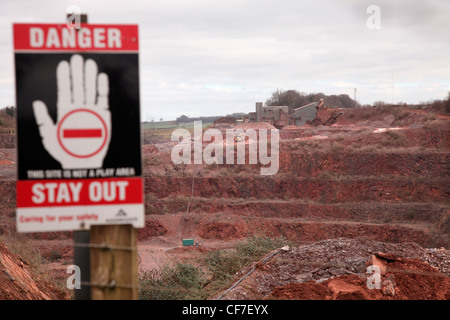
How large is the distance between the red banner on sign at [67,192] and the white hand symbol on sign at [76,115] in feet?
0.35

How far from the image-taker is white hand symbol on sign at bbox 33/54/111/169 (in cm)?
311

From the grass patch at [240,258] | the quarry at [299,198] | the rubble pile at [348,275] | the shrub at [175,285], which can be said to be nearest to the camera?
the rubble pile at [348,275]

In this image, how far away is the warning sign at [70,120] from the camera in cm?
311

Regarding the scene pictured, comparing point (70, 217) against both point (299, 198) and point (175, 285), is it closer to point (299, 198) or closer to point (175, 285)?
point (175, 285)

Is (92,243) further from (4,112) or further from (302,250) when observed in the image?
(4,112)

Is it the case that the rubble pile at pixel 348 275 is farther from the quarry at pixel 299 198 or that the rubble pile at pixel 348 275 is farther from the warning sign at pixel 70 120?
the quarry at pixel 299 198

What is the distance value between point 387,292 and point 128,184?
18.9 ft

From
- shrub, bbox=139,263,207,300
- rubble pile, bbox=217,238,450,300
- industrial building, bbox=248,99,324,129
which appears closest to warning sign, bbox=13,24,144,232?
rubble pile, bbox=217,238,450,300

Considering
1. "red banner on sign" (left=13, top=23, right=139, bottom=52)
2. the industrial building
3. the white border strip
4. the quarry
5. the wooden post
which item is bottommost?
the quarry

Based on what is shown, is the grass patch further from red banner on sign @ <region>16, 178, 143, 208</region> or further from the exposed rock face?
red banner on sign @ <region>16, 178, 143, 208</region>

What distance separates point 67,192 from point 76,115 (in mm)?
458

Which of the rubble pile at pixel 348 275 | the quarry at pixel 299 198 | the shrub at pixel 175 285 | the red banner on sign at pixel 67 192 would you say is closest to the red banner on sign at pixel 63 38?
the red banner on sign at pixel 67 192

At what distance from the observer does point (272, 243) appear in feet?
41.8
